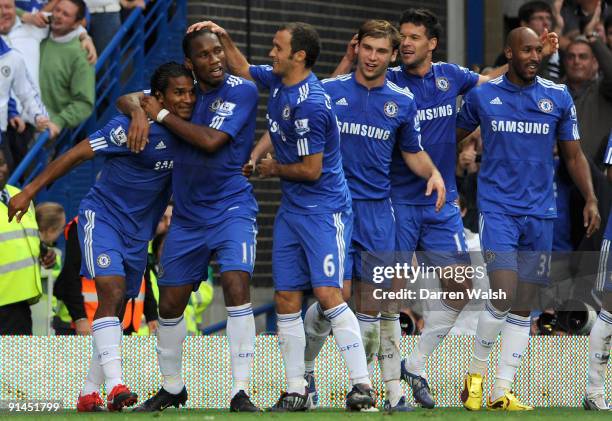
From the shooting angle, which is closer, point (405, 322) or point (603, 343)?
point (603, 343)

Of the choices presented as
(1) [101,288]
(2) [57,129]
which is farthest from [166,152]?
(2) [57,129]

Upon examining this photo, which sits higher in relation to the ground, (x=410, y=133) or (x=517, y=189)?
(x=410, y=133)

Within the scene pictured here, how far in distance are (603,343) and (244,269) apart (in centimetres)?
272

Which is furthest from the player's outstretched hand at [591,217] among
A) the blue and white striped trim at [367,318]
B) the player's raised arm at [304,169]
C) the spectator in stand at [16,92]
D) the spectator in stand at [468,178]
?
the spectator in stand at [16,92]

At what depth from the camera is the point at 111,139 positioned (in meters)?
10.7

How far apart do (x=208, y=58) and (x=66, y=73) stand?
16.1 feet

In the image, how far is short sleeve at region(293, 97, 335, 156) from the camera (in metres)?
10.2

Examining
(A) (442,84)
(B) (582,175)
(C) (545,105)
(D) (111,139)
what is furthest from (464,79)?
(D) (111,139)

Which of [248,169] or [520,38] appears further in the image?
[520,38]

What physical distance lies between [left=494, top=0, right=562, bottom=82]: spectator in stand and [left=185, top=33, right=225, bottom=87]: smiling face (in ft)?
17.2

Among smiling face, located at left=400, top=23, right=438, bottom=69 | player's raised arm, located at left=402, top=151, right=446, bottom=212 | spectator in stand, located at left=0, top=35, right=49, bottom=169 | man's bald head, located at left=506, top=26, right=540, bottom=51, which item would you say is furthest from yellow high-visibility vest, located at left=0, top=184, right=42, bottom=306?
man's bald head, located at left=506, top=26, right=540, bottom=51

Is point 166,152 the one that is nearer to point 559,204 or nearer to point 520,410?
point 520,410

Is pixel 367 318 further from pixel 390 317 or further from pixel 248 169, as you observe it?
pixel 248 169

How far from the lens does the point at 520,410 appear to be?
1105 centimetres
